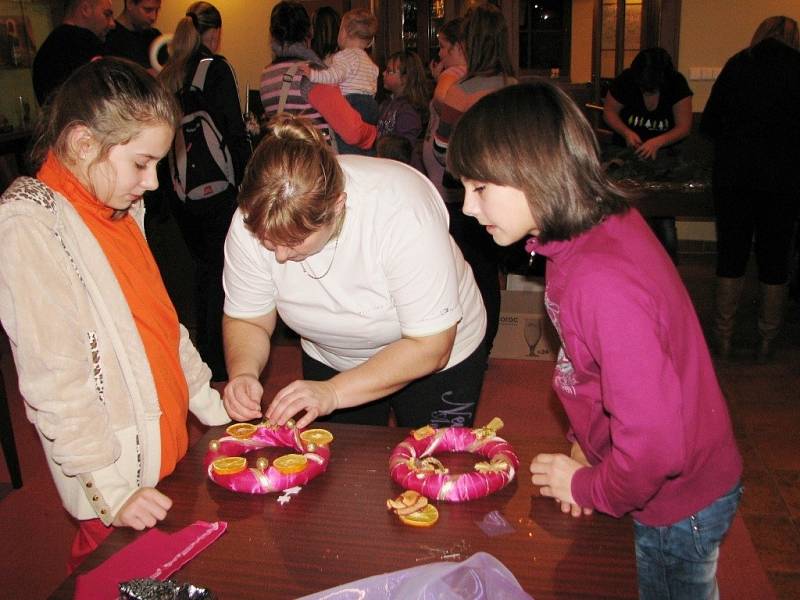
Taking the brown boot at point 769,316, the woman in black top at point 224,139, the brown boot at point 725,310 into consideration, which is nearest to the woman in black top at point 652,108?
the brown boot at point 725,310

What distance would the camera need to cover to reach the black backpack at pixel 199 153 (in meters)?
3.20

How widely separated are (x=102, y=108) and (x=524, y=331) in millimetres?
2791

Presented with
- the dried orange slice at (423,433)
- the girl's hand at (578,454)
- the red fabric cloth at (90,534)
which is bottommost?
the red fabric cloth at (90,534)

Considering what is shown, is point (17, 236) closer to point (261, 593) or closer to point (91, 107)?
point (91, 107)

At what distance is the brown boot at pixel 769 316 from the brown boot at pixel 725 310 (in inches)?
4.6

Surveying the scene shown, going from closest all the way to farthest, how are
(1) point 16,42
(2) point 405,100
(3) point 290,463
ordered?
(3) point 290,463 → (2) point 405,100 → (1) point 16,42

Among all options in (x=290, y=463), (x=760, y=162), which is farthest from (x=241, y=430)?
(x=760, y=162)

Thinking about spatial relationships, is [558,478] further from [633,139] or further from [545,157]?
[633,139]

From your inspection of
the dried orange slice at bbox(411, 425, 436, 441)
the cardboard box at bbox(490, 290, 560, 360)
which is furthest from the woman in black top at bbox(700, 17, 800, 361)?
the dried orange slice at bbox(411, 425, 436, 441)

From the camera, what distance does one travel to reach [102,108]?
4.49ft

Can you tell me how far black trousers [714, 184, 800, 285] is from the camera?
3.61 metres

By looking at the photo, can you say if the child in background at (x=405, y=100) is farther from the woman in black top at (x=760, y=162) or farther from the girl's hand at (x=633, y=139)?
the woman in black top at (x=760, y=162)

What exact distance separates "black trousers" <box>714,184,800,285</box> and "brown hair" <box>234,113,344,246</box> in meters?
2.82

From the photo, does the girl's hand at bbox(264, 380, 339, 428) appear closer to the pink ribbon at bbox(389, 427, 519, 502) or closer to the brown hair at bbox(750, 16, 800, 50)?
the pink ribbon at bbox(389, 427, 519, 502)
